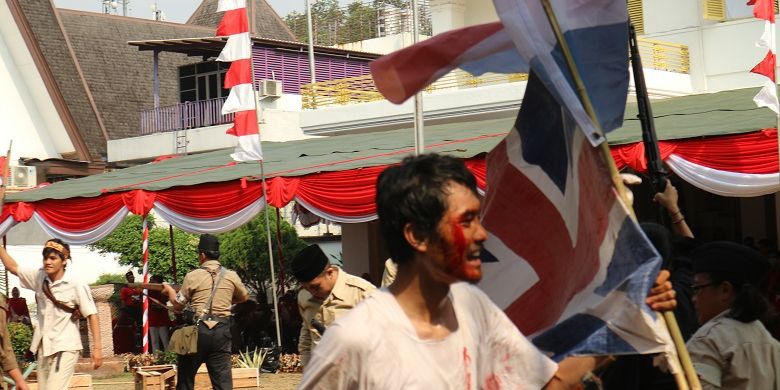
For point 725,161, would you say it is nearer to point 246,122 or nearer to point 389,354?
point 246,122

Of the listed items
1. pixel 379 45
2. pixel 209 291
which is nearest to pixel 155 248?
pixel 379 45

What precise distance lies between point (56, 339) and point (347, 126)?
1321 centimetres

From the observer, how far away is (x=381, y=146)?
1861cm

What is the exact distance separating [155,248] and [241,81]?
13.6 meters

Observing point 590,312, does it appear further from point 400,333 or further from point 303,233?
point 303,233

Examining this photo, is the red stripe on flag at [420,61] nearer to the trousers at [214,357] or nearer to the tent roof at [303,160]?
the trousers at [214,357]

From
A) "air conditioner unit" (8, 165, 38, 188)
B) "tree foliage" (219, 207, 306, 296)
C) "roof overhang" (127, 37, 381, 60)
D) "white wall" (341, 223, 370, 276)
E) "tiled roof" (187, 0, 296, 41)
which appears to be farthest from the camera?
Answer: "tiled roof" (187, 0, 296, 41)

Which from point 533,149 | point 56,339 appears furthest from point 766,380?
point 56,339

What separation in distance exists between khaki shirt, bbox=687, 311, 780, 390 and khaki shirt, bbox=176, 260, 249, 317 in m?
7.43

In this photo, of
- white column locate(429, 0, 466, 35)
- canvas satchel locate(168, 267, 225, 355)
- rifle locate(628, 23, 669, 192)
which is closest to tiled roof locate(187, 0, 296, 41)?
white column locate(429, 0, 466, 35)

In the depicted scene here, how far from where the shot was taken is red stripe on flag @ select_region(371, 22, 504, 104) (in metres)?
4.21

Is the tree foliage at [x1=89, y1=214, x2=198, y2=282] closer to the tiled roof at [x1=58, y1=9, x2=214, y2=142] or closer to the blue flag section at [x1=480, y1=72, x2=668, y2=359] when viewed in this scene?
the tiled roof at [x1=58, y1=9, x2=214, y2=142]

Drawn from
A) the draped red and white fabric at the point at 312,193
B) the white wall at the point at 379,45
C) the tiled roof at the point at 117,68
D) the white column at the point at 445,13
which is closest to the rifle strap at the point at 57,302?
the draped red and white fabric at the point at 312,193

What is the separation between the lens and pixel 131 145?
34.1m
